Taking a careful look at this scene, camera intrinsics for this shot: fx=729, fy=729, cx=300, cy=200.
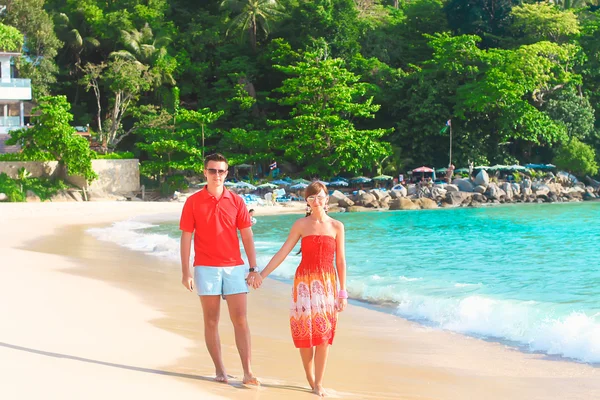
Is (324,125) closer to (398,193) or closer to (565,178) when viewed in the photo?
(398,193)

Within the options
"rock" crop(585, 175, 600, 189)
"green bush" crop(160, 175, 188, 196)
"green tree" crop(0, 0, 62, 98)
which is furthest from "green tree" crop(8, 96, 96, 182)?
"rock" crop(585, 175, 600, 189)

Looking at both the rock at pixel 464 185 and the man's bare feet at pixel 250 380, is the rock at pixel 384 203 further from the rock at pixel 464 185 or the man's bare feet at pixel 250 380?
the man's bare feet at pixel 250 380

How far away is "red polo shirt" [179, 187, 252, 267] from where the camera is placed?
15.5 feet

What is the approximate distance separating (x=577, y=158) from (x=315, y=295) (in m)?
37.3

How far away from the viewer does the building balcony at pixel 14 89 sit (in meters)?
34.2

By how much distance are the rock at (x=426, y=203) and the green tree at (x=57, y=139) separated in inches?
574

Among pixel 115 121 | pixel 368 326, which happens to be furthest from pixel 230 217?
pixel 115 121

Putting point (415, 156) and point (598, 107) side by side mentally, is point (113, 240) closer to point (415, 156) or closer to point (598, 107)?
point (415, 156)

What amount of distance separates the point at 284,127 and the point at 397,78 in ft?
23.9

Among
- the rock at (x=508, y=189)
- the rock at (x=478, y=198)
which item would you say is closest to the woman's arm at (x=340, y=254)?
the rock at (x=478, y=198)

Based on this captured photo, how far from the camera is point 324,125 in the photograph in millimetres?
36531

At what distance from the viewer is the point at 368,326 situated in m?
7.48

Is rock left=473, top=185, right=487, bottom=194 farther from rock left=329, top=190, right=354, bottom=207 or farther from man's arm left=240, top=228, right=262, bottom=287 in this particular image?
man's arm left=240, top=228, right=262, bottom=287

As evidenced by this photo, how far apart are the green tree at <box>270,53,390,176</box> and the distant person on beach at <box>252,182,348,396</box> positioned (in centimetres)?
3130
